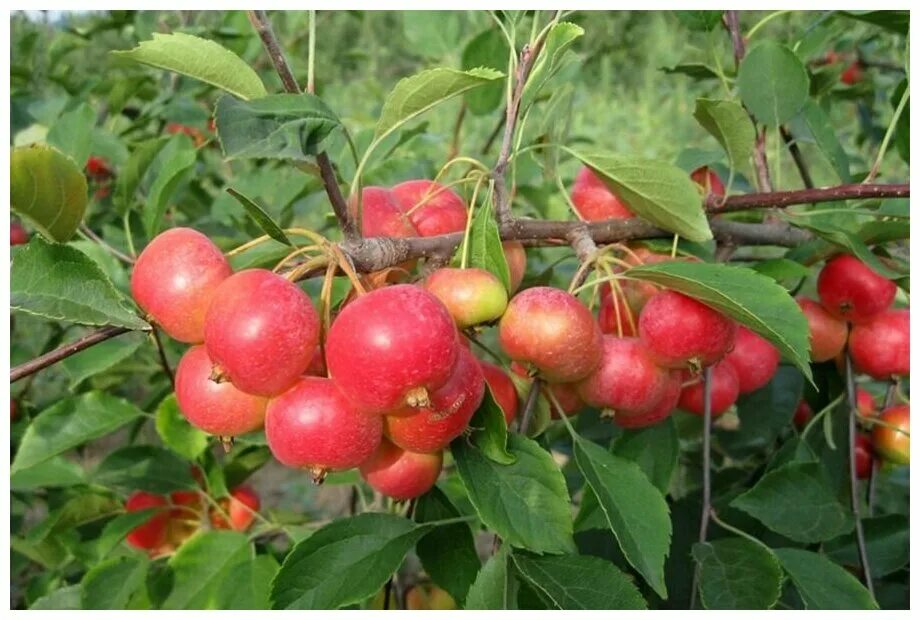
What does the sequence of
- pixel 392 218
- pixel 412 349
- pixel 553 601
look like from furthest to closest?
pixel 392 218 → pixel 553 601 → pixel 412 349

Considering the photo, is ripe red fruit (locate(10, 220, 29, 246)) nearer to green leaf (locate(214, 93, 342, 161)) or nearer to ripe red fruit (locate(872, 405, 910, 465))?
green leaf (locate(214, 93, 342, 161))

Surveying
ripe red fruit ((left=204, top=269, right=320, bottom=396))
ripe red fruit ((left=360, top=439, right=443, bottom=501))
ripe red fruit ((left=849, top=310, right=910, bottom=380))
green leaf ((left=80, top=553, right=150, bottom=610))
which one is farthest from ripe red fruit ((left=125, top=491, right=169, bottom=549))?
ripe red fruit ((left=849, top=310, right=910, bottom=380))

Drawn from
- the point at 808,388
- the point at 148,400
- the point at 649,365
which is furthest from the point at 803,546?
the point at 148,400

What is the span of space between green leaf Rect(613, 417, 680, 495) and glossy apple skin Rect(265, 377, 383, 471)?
454 millimetres

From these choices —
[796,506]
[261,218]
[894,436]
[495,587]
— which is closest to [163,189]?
[261,218]

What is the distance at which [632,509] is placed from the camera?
847mm

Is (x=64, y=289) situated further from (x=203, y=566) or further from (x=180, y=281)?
(x=203, y=566)

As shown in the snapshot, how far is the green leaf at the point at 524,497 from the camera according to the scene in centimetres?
79

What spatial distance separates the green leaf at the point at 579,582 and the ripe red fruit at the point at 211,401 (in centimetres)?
29

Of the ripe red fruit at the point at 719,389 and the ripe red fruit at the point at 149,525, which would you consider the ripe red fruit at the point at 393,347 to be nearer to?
the ripe red fruit at the point at 719,389
